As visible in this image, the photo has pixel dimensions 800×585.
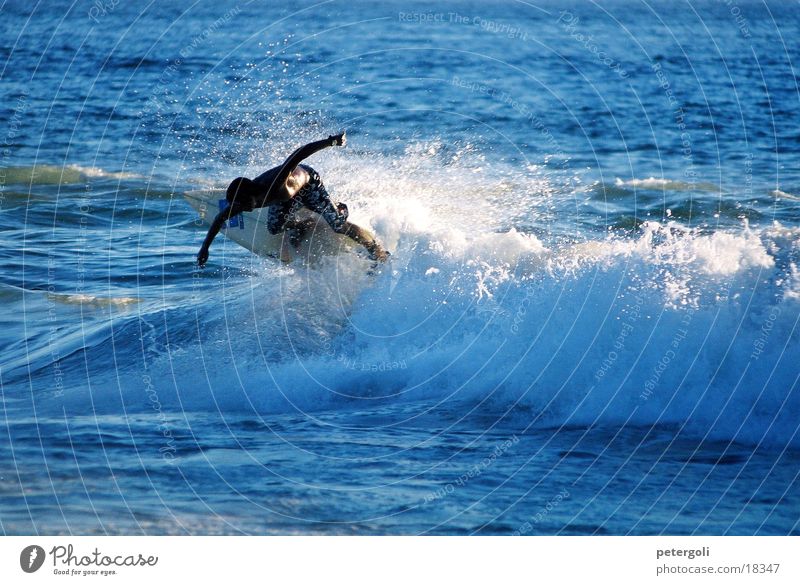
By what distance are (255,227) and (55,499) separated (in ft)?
17.8

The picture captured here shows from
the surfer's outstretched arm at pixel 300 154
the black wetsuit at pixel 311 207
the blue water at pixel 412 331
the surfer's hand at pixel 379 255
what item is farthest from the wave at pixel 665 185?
the surfer's outstretched arm at pixel 300 154

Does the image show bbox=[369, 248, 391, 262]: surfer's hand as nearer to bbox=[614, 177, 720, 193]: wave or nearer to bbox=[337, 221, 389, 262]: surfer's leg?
bbox=[337, 221, 389, 262]: surfer's leg

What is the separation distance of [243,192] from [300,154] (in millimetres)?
826

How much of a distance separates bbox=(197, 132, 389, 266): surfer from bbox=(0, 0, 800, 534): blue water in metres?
0.64

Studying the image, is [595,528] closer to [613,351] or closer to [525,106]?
[613,351]

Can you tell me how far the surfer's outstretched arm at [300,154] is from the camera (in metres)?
13.4

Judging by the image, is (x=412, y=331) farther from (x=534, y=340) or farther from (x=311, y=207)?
(x=311, y=207)

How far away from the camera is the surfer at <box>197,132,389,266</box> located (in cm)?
1385

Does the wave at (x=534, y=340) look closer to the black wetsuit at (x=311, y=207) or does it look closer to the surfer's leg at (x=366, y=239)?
the surfer's leg at (x=366, y=239)

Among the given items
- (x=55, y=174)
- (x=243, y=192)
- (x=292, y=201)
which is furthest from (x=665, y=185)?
(x=55, y=174)

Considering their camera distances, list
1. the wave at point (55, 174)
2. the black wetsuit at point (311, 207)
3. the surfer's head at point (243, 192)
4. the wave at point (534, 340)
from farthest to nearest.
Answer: the wave at point (55, 174)
the black wetsuit at point (311, 207)
the wave at point (534, 340)
the surfer's head at point (243, 192)

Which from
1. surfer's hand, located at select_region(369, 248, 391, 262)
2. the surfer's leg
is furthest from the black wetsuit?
surfer's hand, located at select_region(369, 248, 391, 262)

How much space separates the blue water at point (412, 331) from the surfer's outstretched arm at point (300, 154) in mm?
2063

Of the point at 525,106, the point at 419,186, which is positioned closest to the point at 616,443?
the point at 419,186
